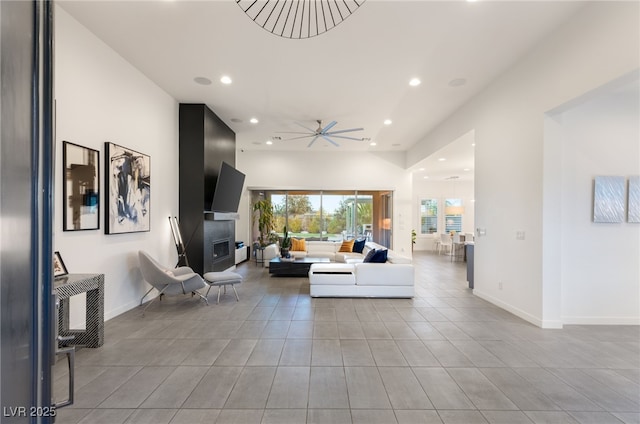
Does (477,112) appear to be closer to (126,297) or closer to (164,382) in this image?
(164,382)

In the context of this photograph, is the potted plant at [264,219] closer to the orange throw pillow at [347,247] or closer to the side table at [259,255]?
the side table at [259,255]

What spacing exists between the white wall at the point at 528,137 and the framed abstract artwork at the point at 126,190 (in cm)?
550

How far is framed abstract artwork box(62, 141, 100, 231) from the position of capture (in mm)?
3336

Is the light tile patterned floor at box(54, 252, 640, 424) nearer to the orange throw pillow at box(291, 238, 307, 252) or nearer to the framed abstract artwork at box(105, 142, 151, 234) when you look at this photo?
the framed abstract artwork at box(105, 142, 151, 234)

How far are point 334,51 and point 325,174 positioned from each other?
19.5 ft

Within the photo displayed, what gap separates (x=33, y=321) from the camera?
858mm

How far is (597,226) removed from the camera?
3.91 m

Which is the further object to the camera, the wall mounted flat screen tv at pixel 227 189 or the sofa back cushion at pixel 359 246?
the sofa back cushion at pixel 359 246

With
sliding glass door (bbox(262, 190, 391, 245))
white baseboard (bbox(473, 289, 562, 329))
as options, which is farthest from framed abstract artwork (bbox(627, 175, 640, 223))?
sliding glass door (bbox(262, 190, 391, 245))

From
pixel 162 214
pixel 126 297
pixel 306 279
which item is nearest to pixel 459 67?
pixel 306 279

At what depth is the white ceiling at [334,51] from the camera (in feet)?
10.6

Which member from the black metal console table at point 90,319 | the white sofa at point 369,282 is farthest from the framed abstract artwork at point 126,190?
the white sofa at point 369,282

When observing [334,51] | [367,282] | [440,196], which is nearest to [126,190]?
[334,51]

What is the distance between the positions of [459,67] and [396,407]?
4329mm
